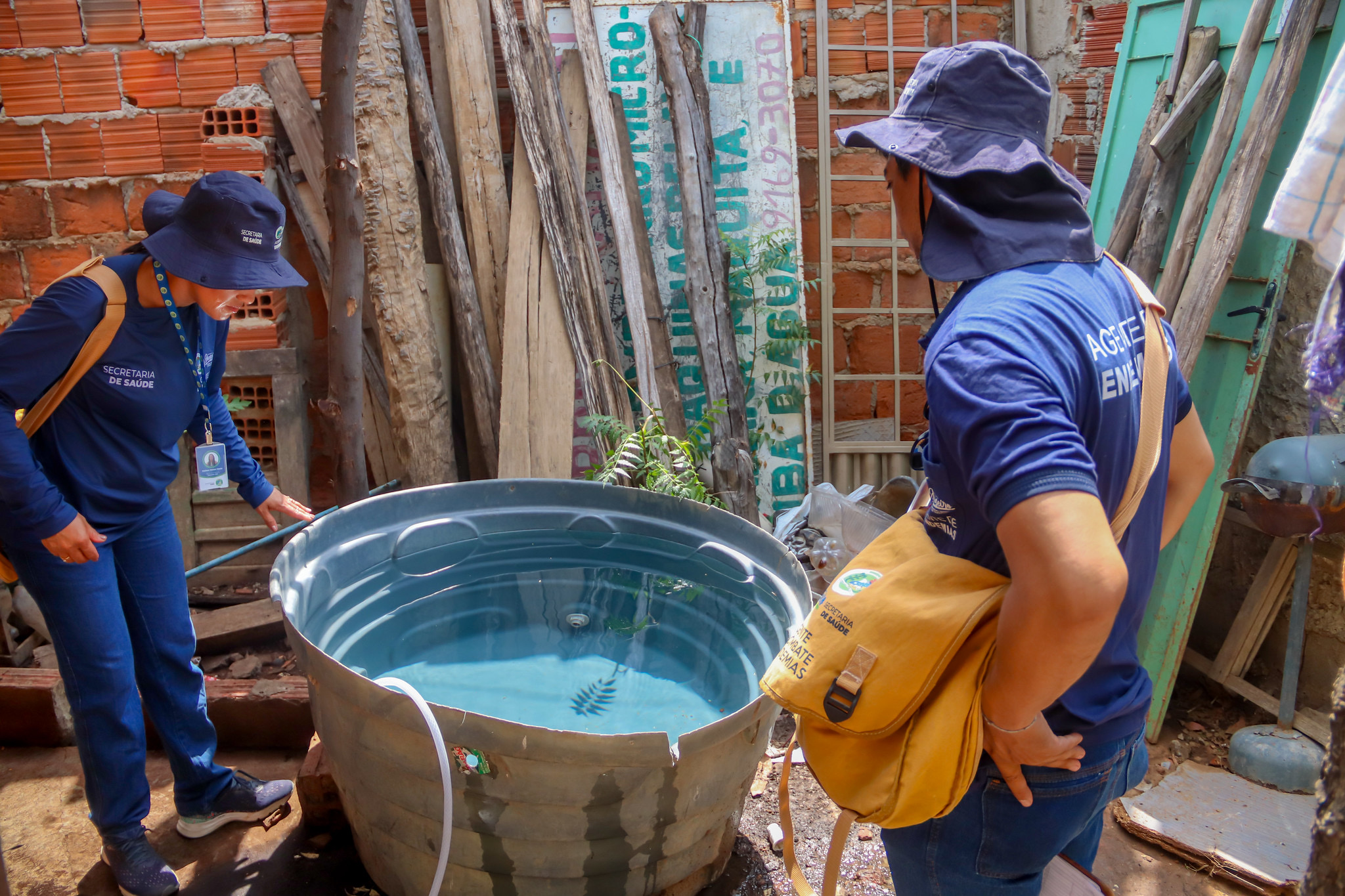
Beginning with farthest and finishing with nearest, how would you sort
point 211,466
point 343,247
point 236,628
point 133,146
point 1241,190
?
point 133,146
point 236,628
point 1241,190
point 343,247
point 211,466

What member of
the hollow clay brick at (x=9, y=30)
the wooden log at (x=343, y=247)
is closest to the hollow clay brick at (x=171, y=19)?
the hollow clay brick at (x=9, y=30)

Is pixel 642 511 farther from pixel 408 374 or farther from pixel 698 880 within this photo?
pixel 408 374

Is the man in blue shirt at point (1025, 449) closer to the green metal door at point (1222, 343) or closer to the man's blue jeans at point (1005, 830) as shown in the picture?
the man's blue jeans at point (1005, 830)

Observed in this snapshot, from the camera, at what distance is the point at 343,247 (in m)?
2.79

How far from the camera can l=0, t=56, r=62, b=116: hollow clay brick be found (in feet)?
12.7

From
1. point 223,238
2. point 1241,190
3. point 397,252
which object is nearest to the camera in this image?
point 223,238

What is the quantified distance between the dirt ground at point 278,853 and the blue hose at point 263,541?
2.47 feet

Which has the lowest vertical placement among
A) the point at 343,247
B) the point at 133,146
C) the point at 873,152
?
the point at 343,247

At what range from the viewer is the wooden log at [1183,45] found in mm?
3322

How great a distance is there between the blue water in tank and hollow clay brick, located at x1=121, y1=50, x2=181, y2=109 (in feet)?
8.38

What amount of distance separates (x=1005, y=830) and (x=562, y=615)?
170cm

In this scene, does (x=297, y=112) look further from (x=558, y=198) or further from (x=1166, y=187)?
(x=1166, y=187)

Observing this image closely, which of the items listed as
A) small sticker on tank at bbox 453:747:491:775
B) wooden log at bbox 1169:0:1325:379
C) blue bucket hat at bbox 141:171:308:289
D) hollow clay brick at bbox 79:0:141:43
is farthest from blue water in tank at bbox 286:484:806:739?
hollow clay brick at bbox 79:0:141:43

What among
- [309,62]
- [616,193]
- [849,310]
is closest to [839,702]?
[616,193]
